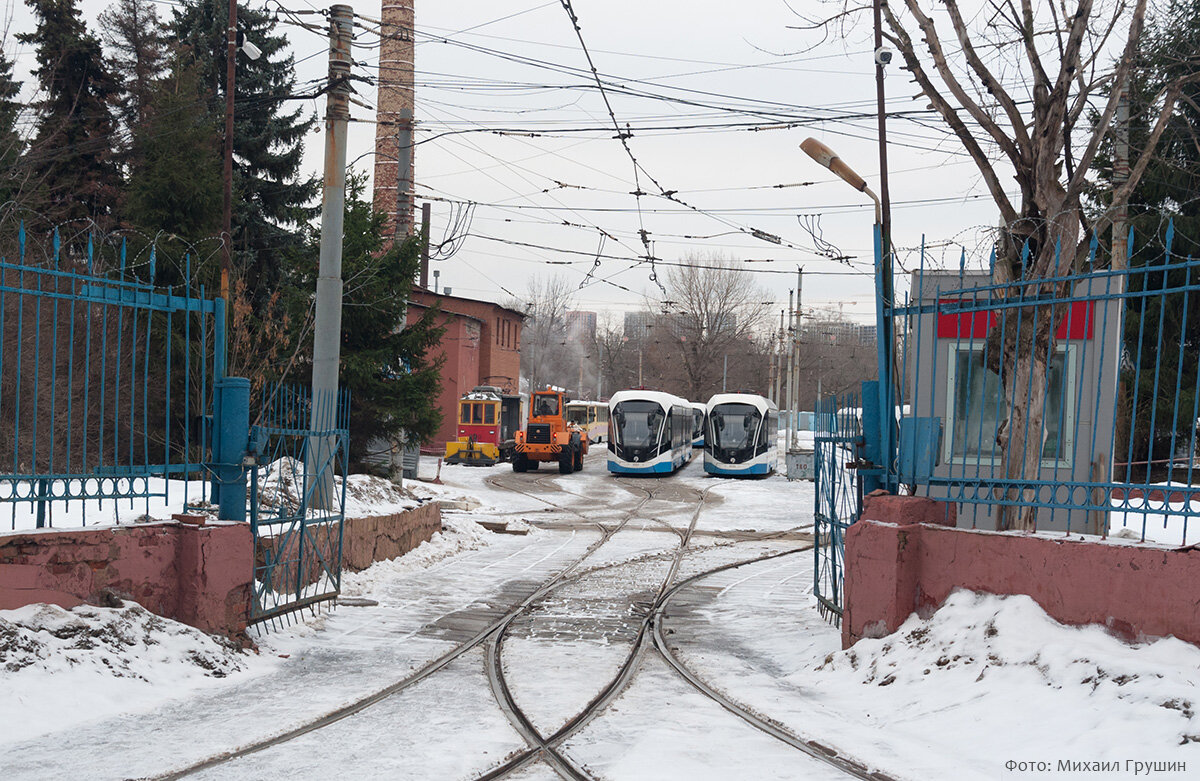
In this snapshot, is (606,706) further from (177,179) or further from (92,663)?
(177,179)

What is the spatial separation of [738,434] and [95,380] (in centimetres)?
2518

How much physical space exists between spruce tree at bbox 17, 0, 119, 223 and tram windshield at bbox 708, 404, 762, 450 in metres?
21.5

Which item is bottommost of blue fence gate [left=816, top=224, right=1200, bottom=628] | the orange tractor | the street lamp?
the orange tractor

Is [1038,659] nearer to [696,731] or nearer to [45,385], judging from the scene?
[696,731]

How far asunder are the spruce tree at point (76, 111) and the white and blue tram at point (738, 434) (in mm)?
21476

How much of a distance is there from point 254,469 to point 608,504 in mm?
18921

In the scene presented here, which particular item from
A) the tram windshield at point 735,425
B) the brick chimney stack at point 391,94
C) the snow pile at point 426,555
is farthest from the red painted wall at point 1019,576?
the tram windshield at point 735,425

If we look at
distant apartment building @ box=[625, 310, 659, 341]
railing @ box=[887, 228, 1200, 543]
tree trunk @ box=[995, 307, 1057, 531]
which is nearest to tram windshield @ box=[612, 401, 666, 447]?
railing @ box=[887, 228, 1200, 543]

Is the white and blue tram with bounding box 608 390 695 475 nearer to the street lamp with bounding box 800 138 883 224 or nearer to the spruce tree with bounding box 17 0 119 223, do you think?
the spruce tree with bounding box 17 0 119 223

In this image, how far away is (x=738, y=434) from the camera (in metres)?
37.9

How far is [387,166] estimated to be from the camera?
3419 cm

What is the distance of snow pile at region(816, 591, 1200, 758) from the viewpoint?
218 inches

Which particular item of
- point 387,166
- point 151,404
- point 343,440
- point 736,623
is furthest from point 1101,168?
point 387,166

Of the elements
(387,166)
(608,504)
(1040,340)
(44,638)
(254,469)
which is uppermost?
(387,166)
